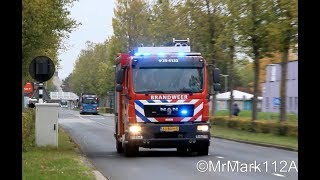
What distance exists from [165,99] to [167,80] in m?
0.59

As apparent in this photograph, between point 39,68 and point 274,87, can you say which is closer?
point 39,68

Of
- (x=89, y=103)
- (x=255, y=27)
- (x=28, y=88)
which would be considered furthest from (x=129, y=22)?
(x=255, y=27)

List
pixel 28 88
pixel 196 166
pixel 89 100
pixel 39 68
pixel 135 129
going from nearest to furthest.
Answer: pixel 196 166
pixel 39 68
pixel 135 129
pixel 28 88
pixel 89 100

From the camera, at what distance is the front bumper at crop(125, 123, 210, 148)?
19.3 meters

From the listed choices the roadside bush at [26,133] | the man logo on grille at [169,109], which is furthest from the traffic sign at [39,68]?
the man logo on grille at [169,109]

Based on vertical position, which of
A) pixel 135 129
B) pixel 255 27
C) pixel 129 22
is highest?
pixel 129 22

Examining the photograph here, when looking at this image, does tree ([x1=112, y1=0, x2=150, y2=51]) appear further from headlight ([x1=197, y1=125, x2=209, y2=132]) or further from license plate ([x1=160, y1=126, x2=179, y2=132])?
license plate ([x1=160, y1=126, x2=179, y2=132])

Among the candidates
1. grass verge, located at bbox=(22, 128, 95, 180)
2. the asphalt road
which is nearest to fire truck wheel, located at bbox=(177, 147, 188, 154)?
the asphalt road

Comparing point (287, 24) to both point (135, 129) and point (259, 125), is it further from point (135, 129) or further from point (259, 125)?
point (135, 129)

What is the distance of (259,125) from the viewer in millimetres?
35562

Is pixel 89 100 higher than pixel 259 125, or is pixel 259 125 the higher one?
pixel 89 100

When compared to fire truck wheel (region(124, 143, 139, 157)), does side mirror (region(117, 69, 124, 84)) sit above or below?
above

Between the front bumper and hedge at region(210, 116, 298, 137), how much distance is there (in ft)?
37.6
